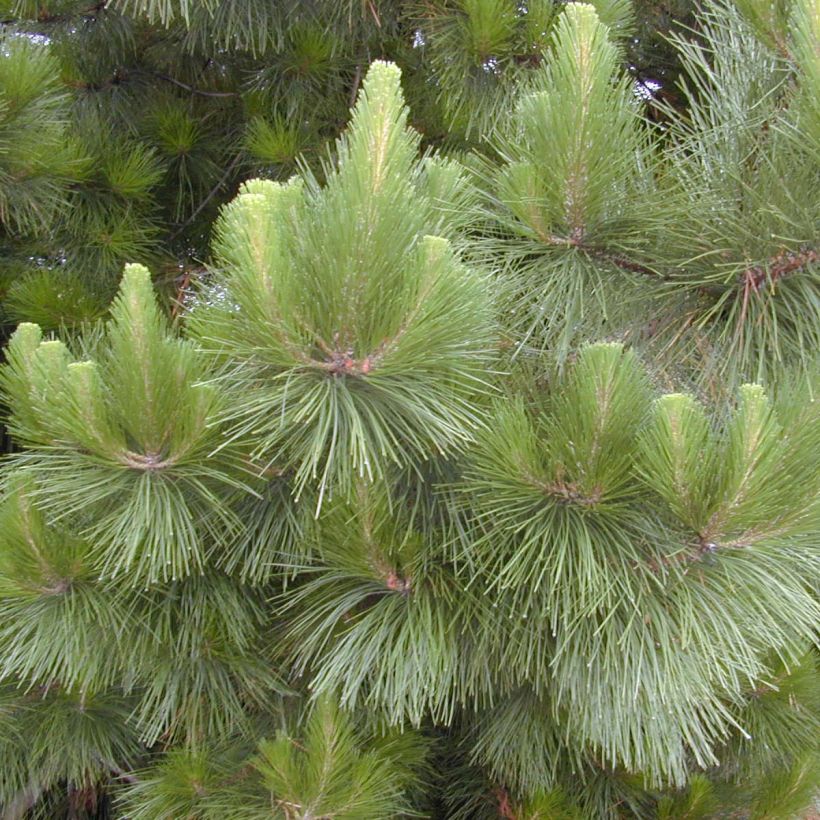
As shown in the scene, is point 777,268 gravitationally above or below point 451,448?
above

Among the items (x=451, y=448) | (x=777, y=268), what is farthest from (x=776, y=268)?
(x=451, y=448)

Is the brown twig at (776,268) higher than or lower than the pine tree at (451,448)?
higher

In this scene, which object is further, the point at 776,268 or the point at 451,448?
the point at 451,448

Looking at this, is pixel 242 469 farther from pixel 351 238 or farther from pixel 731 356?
pixel 731 356

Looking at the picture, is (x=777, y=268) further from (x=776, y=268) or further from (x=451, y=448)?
(x=451, y=448)

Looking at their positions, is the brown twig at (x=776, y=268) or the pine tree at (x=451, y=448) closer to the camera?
the pine tree at (x=451, y=448)

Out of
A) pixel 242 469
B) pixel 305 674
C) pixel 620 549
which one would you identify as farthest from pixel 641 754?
pixel 242 469

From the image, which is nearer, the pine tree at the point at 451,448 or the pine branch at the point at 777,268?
the pine tree at the point at 451,448

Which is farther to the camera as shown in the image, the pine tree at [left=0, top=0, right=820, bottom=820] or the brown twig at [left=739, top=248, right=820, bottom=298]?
the brown twig at [left=739, top=248, right=820, bottom=298]

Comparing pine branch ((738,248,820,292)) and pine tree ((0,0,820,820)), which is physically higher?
pine branch ((738,248,820,292))
